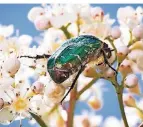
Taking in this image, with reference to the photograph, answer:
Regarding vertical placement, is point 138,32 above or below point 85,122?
above

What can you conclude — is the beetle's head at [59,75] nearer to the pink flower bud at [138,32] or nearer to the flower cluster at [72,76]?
the flower cluster at [72,76]

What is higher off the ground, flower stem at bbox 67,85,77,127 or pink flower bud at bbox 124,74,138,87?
pink flower bud at bbox 124,74,138,87

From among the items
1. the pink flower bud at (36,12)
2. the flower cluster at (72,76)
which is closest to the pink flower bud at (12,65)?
the flower cluster at (72,76)

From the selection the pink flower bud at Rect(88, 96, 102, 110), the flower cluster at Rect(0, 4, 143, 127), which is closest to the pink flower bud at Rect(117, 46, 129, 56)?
the flower cluster at Rect(0, 4, 143, 127)

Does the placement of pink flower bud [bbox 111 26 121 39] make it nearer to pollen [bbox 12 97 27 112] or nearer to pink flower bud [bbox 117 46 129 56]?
pink flower bud [bbox 117 46 129 56]

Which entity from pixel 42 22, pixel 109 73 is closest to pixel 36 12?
pixel 42 22

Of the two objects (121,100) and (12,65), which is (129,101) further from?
(12,65)

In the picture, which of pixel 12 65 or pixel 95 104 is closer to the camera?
pixel 12 65

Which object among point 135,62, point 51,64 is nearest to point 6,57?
point 51,64
